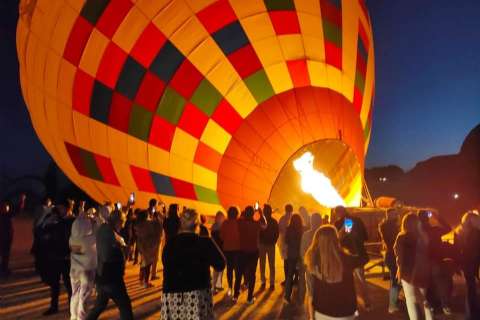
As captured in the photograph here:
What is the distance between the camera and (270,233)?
6.28 metres

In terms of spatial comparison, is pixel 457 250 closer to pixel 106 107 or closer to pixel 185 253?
pixel 185 253

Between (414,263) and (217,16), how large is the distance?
18.7 ft

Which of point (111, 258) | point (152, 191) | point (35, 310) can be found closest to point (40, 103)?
point (152, 191)

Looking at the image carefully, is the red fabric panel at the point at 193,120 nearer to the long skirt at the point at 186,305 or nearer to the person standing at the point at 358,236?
the person standing at the point at 358,236

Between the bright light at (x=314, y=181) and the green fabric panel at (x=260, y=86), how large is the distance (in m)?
1.41

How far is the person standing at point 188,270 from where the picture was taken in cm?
294

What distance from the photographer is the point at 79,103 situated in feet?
27.1

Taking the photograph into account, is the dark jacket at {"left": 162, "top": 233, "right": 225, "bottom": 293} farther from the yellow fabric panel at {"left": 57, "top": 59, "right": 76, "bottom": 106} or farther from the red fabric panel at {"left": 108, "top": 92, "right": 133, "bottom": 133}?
the yellow fabric panel at {"left": 57, "top": 59, "right": 76, "bottom": 106}

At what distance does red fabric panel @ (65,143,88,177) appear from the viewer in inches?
347

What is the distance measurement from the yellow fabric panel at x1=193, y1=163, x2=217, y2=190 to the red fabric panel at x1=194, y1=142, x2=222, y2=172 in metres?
0.08

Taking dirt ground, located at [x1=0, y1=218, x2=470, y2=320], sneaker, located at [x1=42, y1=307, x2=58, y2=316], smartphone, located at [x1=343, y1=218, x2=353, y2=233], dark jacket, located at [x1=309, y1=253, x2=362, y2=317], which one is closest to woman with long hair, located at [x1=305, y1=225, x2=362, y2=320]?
dark jacket, located at [x1=309, y1=253, x2=362, y2=317]

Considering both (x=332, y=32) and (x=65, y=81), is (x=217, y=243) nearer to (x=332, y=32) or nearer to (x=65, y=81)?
(x=65, y=81)

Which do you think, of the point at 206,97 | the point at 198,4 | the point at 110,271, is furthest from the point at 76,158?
the point at 110,271

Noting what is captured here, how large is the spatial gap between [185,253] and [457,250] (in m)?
3.23
